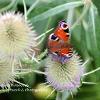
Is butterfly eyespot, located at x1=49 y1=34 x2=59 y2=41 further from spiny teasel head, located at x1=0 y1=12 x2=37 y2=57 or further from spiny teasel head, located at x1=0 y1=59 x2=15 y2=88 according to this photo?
spiny teasel head, located at x1=0 y1=59 x2=15 y2=88

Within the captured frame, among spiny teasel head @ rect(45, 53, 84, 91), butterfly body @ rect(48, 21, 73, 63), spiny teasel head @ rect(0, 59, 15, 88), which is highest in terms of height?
butterfly body @ rect(48, 21, 73, 63)

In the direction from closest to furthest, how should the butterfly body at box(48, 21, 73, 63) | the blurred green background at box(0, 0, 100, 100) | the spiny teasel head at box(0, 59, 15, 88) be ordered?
the butterfly body at box(48, 21, 73, 63), the spiny teasel head at box(0, 59, 15, 88), the blurred green background at box(0, 0, 100, 100)

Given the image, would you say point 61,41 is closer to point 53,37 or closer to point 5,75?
point 53,37

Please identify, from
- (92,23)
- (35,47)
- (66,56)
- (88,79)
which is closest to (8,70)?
(35,47)

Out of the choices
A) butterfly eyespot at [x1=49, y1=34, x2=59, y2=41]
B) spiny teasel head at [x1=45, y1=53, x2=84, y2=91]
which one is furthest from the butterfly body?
spiny teasel head at [x1=45, y1=53, x2=84, y2=91]

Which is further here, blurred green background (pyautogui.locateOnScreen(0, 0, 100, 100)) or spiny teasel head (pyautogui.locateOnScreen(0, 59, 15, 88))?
blurred green background (pyautogui.locateOnScreen(0, 0, 100, 100))

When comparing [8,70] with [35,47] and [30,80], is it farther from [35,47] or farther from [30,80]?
[30,80]

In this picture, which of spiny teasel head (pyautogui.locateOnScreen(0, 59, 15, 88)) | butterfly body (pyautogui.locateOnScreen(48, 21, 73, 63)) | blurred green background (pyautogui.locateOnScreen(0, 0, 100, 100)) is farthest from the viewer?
blurred green background (pyautogui.locateOnScreen(0, 0, 100, 100))

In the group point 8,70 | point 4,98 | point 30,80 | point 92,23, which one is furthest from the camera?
point 4,98
